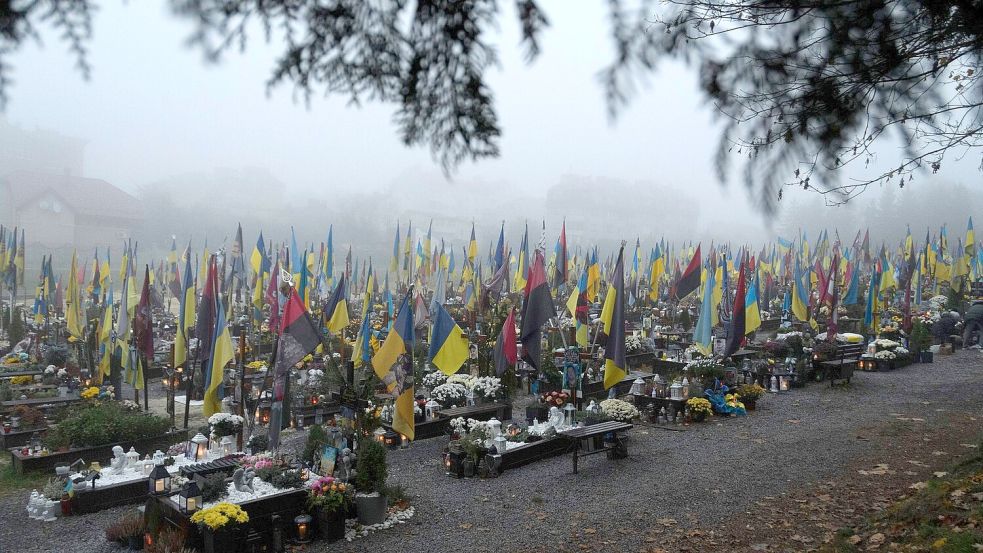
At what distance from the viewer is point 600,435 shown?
1198 cm

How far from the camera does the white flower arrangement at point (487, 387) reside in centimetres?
1598

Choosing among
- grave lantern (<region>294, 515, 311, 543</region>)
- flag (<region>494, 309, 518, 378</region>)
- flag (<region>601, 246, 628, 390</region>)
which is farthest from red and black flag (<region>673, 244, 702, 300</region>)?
grave lantern (<region>294, 515, 311, 543</region>)

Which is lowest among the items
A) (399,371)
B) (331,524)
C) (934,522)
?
(331,524)

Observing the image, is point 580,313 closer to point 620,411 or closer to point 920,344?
point 620,411

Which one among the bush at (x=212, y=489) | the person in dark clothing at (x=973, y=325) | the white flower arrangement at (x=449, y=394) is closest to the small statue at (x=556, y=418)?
the white flower arrangement at (x=449, y=394)

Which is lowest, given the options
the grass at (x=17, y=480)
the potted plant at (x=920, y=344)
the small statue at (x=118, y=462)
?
the grass at (x=17, y=480)

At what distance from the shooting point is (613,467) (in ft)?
38.5

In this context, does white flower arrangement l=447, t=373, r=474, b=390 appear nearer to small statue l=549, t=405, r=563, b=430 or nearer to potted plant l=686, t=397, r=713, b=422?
small statue l=549, t=405, r=563, b=430

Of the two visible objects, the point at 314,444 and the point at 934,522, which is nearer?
the point at 934,522

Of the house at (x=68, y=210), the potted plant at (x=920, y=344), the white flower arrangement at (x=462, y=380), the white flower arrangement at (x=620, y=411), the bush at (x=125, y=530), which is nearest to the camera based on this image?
the bush at (x=125, y=530)

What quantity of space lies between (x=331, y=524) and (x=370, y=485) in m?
0.76

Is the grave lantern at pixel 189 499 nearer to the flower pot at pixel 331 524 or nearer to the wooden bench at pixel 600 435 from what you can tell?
the flower pot at pixel 331 524

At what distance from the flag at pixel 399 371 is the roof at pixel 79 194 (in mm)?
44987

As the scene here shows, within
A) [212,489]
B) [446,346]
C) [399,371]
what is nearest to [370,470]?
[399,371]
